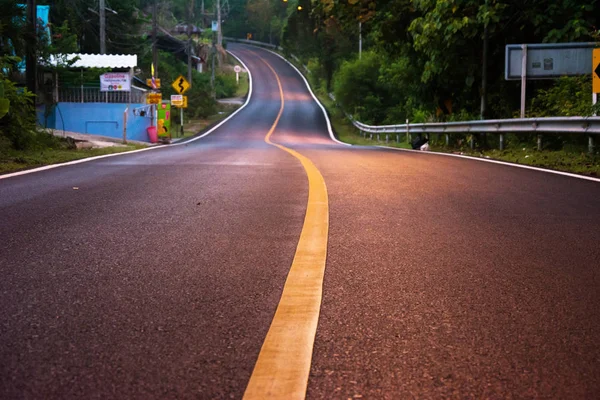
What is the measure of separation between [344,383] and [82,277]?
5.79 ft

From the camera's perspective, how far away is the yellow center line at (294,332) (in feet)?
6.88

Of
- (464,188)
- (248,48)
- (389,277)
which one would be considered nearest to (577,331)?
(389,277)

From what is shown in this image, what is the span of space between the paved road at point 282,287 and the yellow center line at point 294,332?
0.14 ft

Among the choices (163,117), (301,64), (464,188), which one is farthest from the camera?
(301,64)

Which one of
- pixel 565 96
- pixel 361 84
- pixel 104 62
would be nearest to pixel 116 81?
pixel 104 62

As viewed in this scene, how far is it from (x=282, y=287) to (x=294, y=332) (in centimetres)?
67

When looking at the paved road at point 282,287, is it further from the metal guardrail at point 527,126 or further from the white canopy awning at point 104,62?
the white canopy awning at point 104,62

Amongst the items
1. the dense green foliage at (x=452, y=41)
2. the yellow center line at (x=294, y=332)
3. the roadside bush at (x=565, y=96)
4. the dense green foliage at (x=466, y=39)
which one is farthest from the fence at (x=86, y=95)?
the yellow center line at (x=294, y=332)

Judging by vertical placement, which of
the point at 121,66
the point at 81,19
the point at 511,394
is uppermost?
the point at 81,19

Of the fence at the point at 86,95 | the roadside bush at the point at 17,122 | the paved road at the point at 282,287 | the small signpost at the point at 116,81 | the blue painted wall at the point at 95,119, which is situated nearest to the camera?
the paved road at the point at 282,287

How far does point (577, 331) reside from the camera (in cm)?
272

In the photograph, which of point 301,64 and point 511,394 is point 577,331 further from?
point 301,64

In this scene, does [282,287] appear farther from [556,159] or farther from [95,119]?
[95,119]

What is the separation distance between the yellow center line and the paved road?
0.14ft
